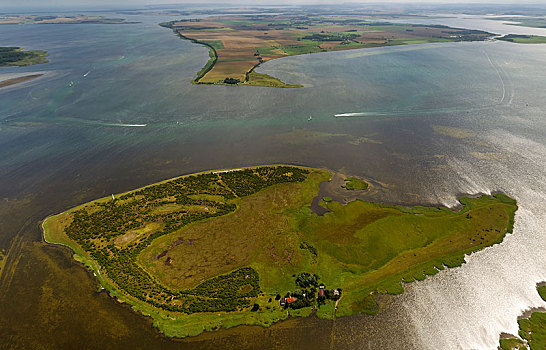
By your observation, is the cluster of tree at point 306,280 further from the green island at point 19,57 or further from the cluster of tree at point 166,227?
the green island at point 19,57

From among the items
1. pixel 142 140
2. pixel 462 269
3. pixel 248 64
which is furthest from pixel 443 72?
pixel 142 140

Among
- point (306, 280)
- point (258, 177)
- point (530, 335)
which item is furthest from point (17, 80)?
point (530, 335)

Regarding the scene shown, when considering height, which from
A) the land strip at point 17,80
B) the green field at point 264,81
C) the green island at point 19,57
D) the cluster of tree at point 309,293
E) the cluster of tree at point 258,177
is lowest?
the cluster of tree at point 309,293

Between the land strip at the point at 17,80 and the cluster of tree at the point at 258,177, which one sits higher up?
the land strip at the point at 17,80

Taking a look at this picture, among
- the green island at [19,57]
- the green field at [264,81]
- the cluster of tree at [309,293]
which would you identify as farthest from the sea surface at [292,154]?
the green island at [19,57]

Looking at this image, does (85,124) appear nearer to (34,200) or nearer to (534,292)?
(34,200)

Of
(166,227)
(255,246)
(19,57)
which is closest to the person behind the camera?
A: (255,246)

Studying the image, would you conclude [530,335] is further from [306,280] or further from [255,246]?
[255,246]
